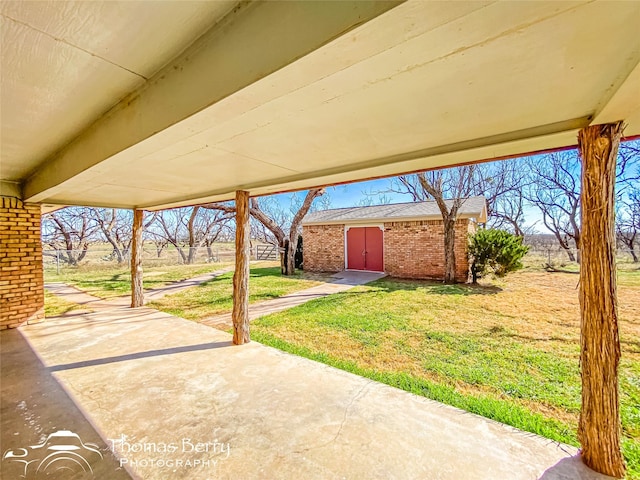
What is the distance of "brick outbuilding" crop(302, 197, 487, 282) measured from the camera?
973 cm

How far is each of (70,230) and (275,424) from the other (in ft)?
68.4

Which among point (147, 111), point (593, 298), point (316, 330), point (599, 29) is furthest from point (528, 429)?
point (147, 111)

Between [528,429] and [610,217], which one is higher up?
[610,217]

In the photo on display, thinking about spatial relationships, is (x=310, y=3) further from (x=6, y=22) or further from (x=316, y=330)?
(x=316, y=330)

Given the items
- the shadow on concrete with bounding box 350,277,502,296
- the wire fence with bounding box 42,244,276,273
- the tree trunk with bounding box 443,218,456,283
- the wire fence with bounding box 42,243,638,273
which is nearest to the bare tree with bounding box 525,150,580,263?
the wire fence with bounding box 42,243,638,273

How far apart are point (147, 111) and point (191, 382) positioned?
279 cm

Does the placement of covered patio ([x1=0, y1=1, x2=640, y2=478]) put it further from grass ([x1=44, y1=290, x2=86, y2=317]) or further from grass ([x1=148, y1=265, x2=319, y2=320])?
grass ([x1=44, y1=290, x2=86, y2=317])

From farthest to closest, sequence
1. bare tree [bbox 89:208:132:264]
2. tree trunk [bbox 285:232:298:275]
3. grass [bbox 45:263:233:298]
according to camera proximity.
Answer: bare tree [bbox 89:208:132:264] < tree trunk [bbox 285:232:298:275] < grass [bbox 45:263:233:298]

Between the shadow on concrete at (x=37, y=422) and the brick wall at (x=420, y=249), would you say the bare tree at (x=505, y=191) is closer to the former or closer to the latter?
the brick wall at (x=420, y=249)

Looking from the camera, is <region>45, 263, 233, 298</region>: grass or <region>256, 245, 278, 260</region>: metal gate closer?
<region>45, 263, 233, 298</region>: grass

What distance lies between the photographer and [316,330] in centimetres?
495

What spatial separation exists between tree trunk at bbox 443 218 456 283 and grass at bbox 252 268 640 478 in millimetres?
1399

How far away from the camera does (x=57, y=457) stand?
6.59 ft

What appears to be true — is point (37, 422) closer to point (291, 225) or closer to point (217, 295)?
point (217, 295)
